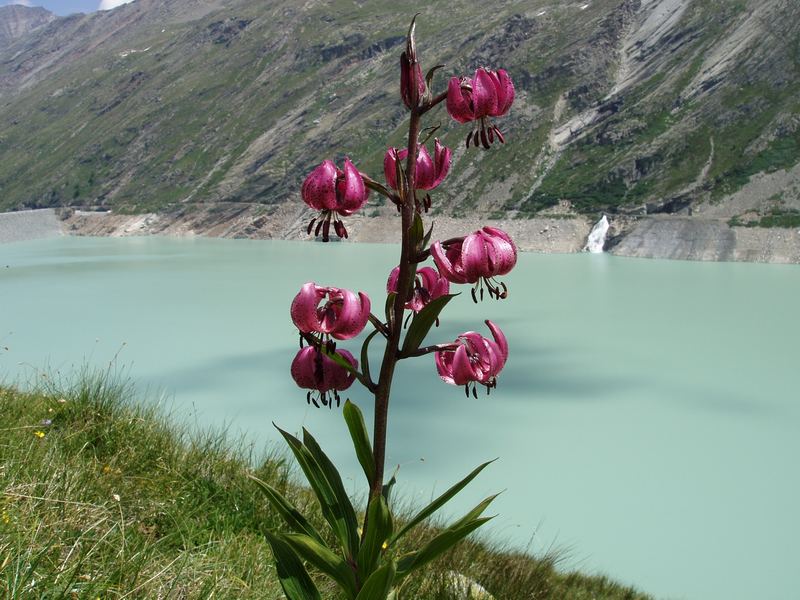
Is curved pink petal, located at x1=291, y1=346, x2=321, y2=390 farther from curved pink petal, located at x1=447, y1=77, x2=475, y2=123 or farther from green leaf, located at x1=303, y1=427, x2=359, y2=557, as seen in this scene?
curved pink petal, located at x1=447, y1=77, x2=475, y2=123

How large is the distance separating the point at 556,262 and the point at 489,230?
128ft

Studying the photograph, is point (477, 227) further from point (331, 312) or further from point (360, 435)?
point (331, 312)

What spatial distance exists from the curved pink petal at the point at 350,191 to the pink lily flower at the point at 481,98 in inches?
13.8

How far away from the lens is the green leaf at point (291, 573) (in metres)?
2.01

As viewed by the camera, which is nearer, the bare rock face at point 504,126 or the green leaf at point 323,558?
the green leaf at point 323,558

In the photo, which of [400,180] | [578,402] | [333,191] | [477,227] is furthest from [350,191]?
[477,227]

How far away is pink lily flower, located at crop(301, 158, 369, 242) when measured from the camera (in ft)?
5.93

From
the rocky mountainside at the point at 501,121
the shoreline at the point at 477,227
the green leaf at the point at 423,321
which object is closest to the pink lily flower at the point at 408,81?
the green leaf at the point at 423,321

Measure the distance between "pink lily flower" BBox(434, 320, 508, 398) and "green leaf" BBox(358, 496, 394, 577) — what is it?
1.30ft

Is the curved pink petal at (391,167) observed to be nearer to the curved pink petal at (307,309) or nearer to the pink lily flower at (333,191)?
the pink lily flower at (333,191)

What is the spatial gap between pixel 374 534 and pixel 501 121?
7104 centimetres

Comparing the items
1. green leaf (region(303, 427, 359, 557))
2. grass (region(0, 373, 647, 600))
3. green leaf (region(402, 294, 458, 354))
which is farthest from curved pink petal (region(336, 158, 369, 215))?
grass (region(0, 373, 647, 600))

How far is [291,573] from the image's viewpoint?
202cm

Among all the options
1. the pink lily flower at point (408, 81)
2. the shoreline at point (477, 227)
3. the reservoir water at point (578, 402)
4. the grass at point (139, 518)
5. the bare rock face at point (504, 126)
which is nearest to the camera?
the pink lily flower at point (408, 81)
